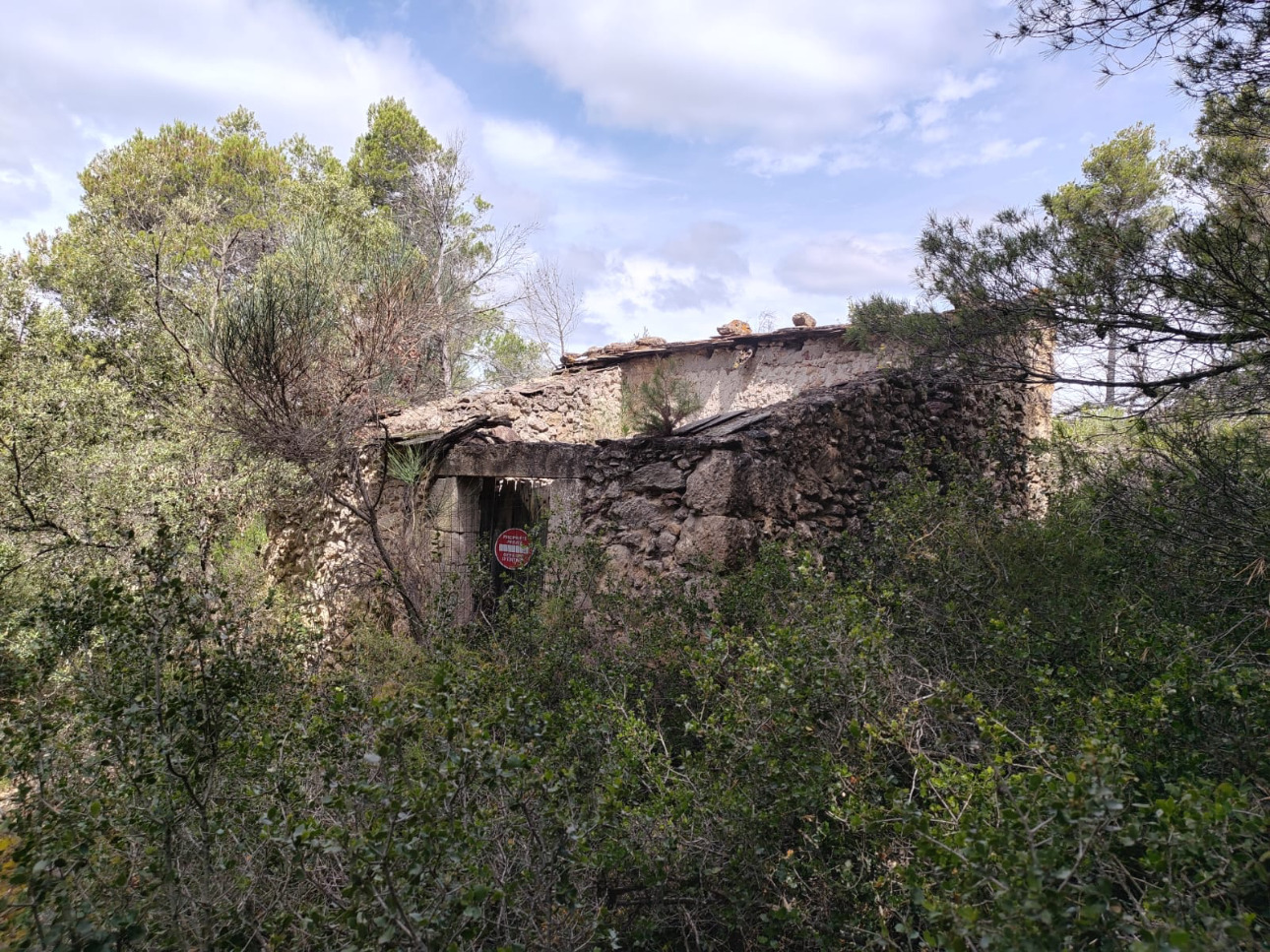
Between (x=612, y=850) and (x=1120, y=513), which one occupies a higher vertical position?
(x=1120, y=513)

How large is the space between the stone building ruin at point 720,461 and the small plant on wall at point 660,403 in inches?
11.7

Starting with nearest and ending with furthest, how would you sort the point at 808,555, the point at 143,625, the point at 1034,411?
the point at 143,625
the point at 808,555
the point at 1034,411

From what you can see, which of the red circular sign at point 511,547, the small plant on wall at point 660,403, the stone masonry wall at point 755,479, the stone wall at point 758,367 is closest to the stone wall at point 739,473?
the stone masonry wall at point 755,479

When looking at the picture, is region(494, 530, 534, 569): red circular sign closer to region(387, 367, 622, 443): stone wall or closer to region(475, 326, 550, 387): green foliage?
region(387, 367, 622, 443): stone wall

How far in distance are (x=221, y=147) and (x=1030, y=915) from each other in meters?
20.0

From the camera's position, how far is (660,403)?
8.08m

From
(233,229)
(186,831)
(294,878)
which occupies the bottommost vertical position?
(294,878)

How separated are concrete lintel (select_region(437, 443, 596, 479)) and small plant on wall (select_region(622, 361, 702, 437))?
1.05m

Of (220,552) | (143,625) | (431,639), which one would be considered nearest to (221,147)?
(220,552)

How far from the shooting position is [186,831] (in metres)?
2.60

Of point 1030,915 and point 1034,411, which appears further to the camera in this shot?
point 1034,411

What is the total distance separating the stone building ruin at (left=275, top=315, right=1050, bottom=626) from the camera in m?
5.71

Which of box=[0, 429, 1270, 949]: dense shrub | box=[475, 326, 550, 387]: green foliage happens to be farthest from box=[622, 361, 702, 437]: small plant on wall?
box=[475, 326, 550, 387]: green foliage

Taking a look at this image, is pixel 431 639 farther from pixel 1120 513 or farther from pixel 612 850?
pixel 1120 513
